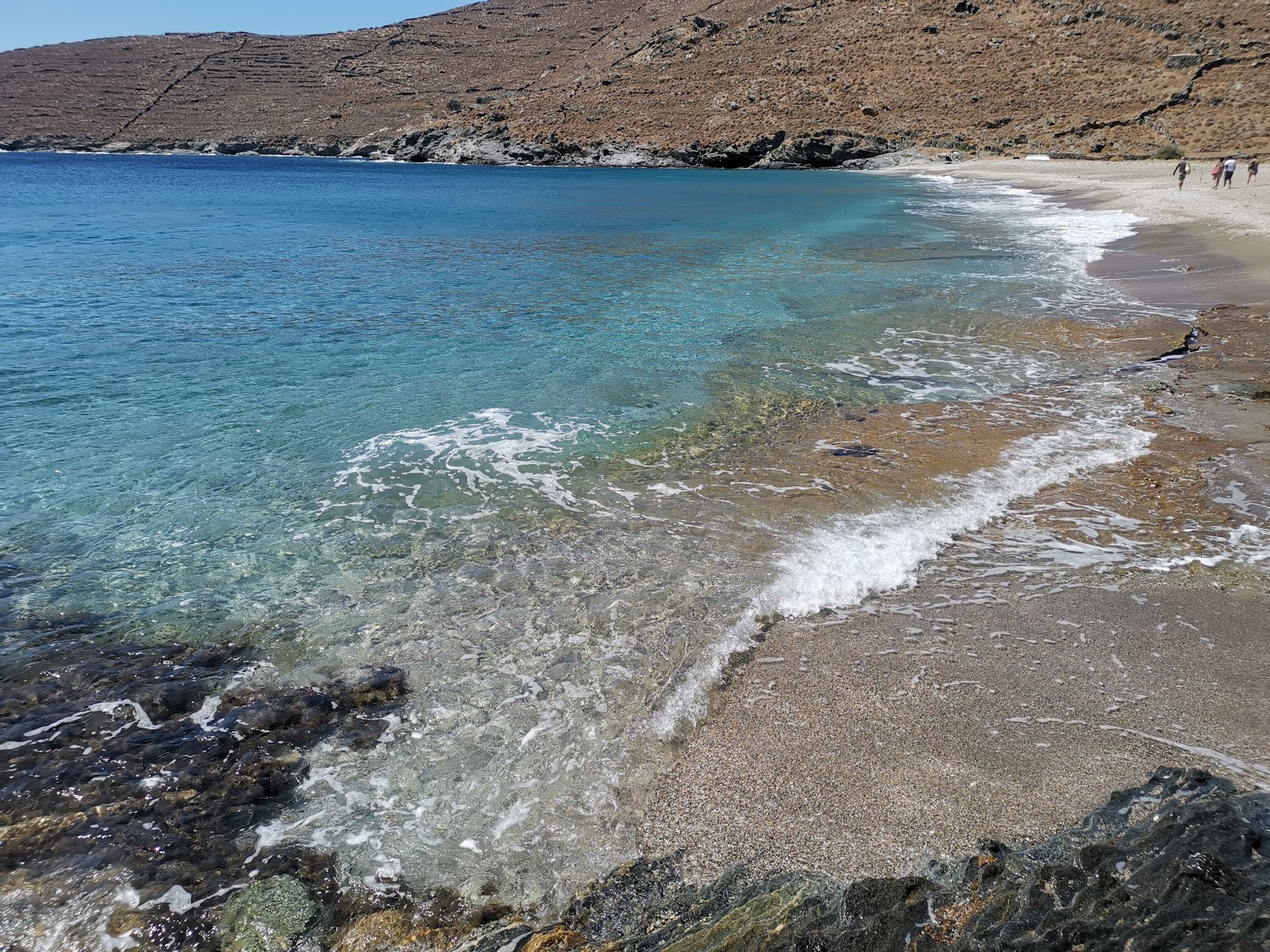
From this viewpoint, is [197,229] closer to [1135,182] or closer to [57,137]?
[1135,182]

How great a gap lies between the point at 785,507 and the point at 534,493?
7.66ft

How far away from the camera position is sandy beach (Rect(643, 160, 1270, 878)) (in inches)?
126

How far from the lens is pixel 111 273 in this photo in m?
18.1

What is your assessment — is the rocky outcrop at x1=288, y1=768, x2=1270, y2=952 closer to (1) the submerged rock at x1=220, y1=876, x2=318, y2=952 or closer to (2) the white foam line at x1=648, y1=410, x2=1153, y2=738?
(1) the submerged rock at x1=220, y1=876, x2=318, y2=952

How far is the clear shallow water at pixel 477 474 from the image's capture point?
12.7 ft

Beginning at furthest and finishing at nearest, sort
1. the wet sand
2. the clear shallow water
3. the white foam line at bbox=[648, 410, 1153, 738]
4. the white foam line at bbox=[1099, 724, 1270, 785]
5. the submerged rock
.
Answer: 1. the wet sand
2. the white foam line at bbox=[648, 410, 1153, 738]
3. the clear shallow water
4. the white foam line at bbox=[1099, 724, 1270, 785]
5. the submerged rock

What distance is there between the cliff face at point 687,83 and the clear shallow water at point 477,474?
168ft

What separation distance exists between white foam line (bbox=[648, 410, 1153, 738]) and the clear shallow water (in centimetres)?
4

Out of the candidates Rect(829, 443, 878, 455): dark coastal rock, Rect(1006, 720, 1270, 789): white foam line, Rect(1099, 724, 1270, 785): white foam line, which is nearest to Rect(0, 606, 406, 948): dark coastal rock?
Rect(1006, 720, 1270, 789): white foam line

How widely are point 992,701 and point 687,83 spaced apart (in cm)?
8891

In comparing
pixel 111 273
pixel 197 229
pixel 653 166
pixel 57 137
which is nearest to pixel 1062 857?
pixel 111 273

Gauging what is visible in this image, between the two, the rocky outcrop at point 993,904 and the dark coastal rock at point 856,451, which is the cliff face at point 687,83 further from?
the rocky outcrop at point 993,904

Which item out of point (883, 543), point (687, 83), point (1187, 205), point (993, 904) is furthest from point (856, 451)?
point (687, 83)

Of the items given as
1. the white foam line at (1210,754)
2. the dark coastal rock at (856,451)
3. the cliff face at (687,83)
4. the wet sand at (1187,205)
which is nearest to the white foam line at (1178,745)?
the white foam line at (1210,754)
